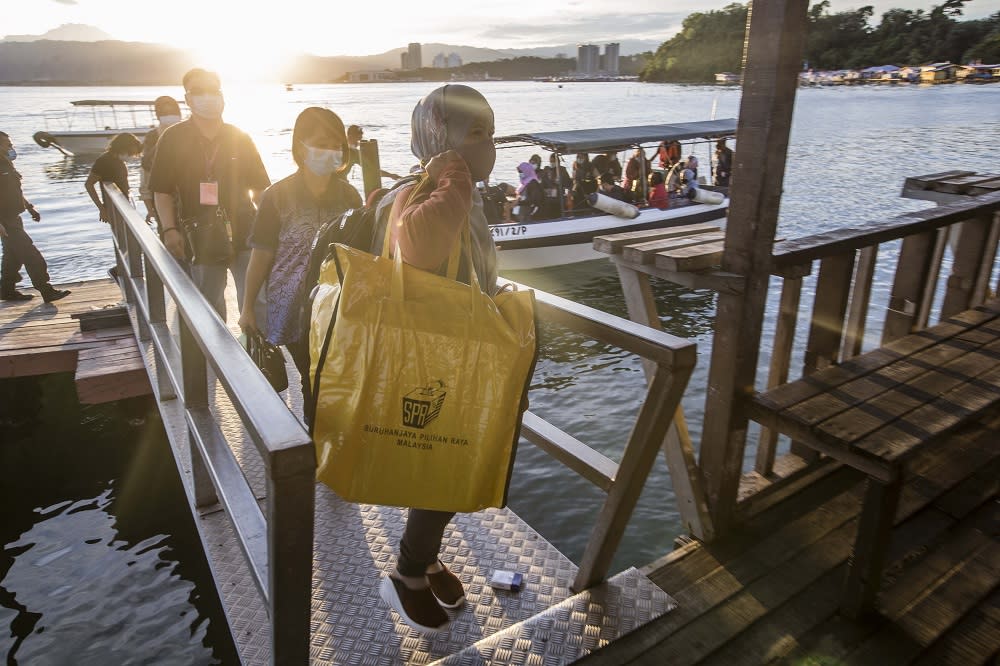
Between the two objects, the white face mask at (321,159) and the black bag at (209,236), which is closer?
the white face mask at (321,159)

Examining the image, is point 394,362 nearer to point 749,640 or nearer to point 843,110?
point 749,640

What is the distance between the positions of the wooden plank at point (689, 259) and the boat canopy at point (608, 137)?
33.9 ft

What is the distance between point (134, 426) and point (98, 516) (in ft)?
4.13

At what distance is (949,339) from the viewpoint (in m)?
3.45

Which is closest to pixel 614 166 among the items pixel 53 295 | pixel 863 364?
pixel 53 295

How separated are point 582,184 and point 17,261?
37.2 ft

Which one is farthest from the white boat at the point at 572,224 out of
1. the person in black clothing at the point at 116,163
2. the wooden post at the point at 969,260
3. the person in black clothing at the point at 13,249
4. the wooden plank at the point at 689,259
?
the wooden plank at the point at 689,259

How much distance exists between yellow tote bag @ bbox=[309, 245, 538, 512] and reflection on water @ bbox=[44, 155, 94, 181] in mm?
34466

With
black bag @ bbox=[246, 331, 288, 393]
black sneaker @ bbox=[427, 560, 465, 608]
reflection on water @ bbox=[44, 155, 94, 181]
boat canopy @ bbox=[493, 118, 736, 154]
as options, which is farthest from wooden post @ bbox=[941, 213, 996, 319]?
reflection on water @ bbox=[44, 155, 94, 181]

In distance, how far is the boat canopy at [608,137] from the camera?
45.4 ft

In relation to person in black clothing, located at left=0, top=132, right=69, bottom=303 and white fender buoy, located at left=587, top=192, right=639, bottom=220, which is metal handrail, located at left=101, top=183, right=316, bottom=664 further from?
white fender buoy, located at left=587, top=192, right=639, bottom=220

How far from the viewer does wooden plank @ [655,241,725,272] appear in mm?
2633

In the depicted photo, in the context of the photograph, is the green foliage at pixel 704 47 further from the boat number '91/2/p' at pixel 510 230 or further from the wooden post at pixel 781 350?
the wooden post at pixel 781 350

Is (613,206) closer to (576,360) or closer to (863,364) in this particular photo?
(576,360)
